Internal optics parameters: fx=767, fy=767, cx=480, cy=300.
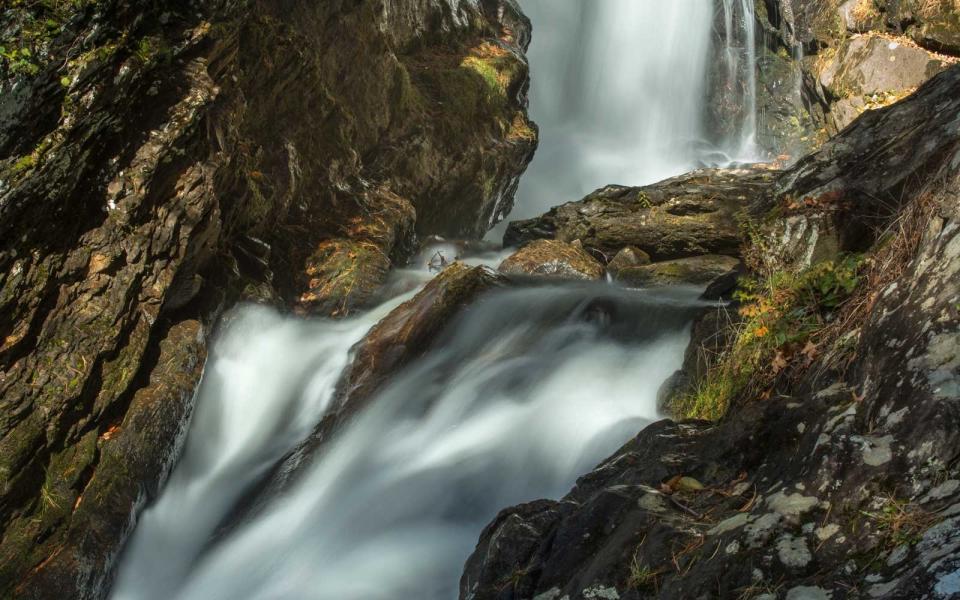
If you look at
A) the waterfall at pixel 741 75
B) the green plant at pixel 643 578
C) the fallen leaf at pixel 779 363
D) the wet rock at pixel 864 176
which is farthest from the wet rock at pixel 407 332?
the waterfall at pixel 741 75

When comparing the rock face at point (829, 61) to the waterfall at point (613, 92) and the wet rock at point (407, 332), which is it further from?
the wet rock at point (407, 332)

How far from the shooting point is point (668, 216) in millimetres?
10328

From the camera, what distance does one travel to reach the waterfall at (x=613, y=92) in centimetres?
1706

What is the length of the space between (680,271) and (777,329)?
5.41 m

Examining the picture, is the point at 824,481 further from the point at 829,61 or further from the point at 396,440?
the point at 829,61

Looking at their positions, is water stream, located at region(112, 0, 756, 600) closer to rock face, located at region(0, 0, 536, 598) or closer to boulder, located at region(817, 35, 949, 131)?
rock face, located at region(0, 0, 536, 598)

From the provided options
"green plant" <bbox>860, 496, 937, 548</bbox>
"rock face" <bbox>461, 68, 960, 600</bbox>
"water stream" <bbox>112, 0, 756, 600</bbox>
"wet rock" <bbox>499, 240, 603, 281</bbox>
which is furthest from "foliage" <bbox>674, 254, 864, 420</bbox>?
"wet rock" <bbox>499, 240, 603, 281</bbox>

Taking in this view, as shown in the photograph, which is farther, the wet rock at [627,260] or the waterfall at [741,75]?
the waterfall at [741,75]

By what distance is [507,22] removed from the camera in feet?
49.4

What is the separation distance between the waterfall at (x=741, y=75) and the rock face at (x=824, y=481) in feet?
41.9

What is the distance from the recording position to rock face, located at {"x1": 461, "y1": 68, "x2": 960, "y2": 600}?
226cm

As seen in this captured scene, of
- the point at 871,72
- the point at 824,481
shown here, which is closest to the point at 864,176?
the point at 824,481

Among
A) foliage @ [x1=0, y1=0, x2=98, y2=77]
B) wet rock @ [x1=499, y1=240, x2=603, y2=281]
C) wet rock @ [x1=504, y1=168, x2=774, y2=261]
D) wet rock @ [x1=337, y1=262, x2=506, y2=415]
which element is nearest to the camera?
foliage @ [x1=0, y1=0, x2=98, y2=77]

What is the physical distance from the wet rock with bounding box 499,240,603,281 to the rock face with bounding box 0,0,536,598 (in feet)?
5.92
